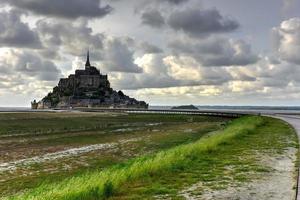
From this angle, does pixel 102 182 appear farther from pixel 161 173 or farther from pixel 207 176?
pixel 207 176

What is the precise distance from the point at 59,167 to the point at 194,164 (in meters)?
8.52

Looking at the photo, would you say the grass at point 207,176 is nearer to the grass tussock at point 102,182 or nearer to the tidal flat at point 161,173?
the tidal flat at point 161,173

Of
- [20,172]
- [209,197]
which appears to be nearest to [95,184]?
[209,197]

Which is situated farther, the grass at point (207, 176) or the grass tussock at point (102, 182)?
the grass at point (207, 176)

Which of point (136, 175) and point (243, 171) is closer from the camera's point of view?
point (136, 175)

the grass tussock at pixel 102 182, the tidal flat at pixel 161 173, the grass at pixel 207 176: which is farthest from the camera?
the grass at pixel 207 176

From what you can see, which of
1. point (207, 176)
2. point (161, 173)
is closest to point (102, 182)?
point (161, 173)

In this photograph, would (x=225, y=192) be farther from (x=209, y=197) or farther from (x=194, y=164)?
(x=194, y=164)

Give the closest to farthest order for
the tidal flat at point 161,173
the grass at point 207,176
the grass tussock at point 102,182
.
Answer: the grass tussock at point 102,182
the tidal flat at point 161,173
the grass at point 207,176

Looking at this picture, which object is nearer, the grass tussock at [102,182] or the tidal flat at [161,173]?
the grass tussock at [102,182]

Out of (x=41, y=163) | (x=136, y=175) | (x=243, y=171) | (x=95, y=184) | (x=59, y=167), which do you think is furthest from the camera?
(x=41, y=163)

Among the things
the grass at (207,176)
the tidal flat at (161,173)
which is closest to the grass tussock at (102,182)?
the tidal flat at (161,173)

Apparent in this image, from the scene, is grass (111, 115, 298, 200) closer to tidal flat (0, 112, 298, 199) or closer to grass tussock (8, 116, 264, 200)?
tidal flat (0, 112, 298, 199)

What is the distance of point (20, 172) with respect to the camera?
20062 mm
